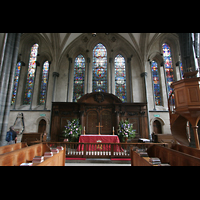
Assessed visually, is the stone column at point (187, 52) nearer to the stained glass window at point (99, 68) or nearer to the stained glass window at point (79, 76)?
the stained glass window at point (99, 68)

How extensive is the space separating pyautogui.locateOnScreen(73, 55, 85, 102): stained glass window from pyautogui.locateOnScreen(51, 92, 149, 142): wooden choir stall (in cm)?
153

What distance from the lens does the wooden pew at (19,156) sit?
2736 millimetres

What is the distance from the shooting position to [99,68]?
12039 millimetres

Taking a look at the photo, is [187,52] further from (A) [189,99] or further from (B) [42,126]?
(B) [42,126]

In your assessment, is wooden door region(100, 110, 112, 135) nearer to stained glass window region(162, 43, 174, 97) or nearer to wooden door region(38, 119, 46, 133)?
wooden door region(38, 119, 46, 133)

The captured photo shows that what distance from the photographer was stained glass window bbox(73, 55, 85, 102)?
11.5 m

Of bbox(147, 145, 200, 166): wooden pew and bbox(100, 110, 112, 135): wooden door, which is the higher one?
bbox(100, 110, 112, 135): wooden door

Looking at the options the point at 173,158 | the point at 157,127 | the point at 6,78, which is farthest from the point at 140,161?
the point at 157,127

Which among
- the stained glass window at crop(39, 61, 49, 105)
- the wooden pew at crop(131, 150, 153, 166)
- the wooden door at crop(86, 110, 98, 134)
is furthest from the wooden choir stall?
the wooden pew at crop(131, 150, 153, 166)

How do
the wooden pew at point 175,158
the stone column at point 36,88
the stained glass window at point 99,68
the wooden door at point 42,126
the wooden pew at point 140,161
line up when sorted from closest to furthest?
the wooden pew at point 175,158, the wooden pew at point 140,161, the wooden door at point 42,126, the stone column at point 36,88, the stained glass window at point 99,68

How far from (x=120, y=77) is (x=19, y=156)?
32.6 feet

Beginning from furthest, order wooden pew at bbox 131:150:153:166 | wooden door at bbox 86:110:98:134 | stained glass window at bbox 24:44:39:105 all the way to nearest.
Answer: stained glass window at bbox 24:44:39:105, wooden door at bbox 86:110:98:134, wooden pew at bbox 131:150:153:166

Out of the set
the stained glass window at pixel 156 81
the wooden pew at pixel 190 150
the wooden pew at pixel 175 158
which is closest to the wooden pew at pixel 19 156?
the wooden pew at pixel 175 158
